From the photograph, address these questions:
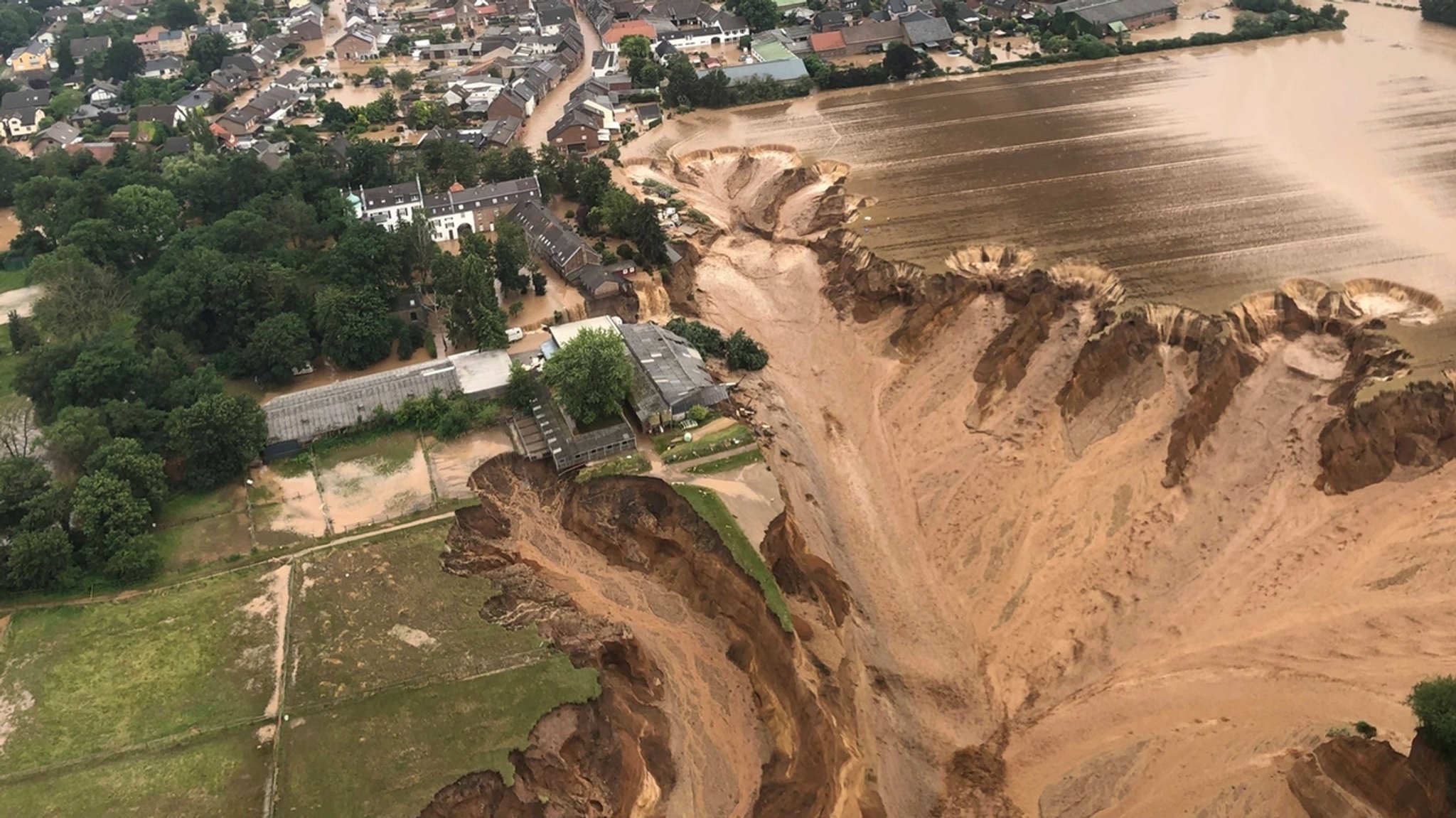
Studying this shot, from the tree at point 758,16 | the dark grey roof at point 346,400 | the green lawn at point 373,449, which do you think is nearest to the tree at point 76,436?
the dark grey roof at point 346,400

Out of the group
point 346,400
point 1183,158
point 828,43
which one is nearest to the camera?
point 346,400

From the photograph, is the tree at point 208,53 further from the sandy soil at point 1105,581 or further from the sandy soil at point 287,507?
the sandy soil at point 1105,581

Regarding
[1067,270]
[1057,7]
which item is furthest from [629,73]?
[1067,270]

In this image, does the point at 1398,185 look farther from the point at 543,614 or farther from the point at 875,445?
the point at 543,614

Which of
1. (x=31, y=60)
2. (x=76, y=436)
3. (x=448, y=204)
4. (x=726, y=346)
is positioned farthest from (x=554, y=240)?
(x=31, y=60)

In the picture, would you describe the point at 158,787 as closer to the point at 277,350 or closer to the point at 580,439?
the point at 580,439

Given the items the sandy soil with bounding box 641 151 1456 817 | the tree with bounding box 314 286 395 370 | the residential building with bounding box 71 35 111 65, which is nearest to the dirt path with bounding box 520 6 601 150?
the tree with bounding box 314 286 395 370
